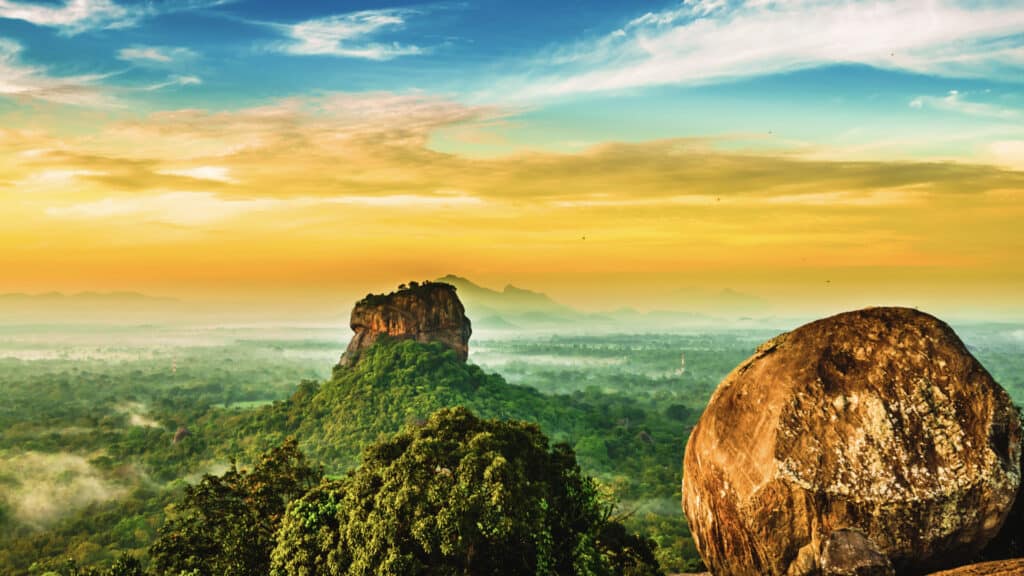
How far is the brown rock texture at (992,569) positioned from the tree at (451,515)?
7789 millimetres

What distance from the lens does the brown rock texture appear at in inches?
400

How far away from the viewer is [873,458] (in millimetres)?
10812

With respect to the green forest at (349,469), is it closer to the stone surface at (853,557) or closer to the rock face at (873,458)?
the rock face at (873,458)

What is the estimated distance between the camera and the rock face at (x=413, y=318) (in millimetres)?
81125

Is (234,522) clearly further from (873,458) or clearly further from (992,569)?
(992,569)

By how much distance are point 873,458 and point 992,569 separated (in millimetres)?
2308

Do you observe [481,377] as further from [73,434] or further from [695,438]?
[695,438]

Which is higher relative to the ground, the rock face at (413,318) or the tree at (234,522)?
the rock face at (413,318)

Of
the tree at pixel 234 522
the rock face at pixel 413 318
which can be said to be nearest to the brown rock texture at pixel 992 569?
the tree at pixel 234 522

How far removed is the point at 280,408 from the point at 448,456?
70.7 m

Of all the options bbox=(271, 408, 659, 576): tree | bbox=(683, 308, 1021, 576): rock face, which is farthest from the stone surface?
bbox=(271, 408, 659, 576): tree

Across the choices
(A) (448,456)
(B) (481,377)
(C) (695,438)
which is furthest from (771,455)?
(B) (481,377)

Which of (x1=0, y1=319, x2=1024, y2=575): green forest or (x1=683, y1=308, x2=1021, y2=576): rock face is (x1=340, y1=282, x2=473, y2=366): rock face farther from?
(x1=683, y1=308, x2=1021, y2=576): rock face

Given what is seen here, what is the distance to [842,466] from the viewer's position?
10.9 m
